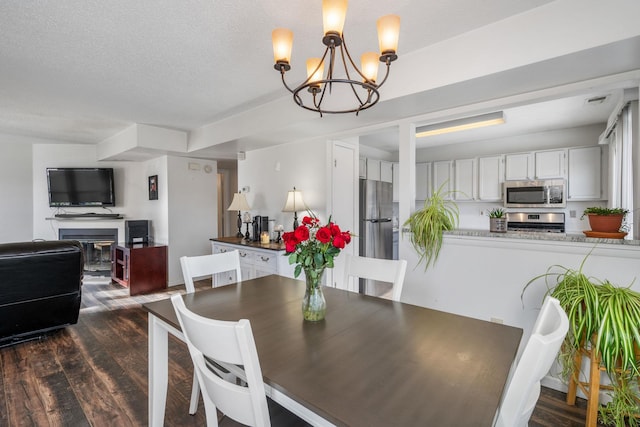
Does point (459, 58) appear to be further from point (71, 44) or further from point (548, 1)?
point (71, 44)

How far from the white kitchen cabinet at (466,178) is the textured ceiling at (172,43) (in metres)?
3.30

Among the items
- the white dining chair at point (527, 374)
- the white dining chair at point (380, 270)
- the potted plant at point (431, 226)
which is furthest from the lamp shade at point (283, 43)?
the potted plant at point (431, 226)

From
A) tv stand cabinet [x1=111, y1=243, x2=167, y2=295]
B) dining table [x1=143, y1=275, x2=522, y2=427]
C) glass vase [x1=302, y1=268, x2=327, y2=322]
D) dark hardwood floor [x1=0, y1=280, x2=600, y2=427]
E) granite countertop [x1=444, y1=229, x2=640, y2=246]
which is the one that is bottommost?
dark hardwood floor [x1=0, y1=280, x2=600, y2=427]

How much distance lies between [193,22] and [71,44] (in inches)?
38.3

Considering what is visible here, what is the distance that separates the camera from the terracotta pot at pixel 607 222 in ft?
6.10

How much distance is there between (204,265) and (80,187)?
4.91 metres

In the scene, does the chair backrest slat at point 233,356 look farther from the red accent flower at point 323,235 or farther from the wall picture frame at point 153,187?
the wall picture frame at point 153,187

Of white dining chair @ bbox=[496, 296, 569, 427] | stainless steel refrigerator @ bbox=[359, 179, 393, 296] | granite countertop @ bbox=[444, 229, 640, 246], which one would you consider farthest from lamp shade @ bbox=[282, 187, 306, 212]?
white dining chair @ bbox=[496, 296, 569, 427]

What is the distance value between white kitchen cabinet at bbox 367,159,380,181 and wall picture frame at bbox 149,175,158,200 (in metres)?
3.54

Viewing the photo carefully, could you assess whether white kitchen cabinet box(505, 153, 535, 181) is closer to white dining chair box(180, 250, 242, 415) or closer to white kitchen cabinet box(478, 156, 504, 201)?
white kitchen cabinet box(478, 156, 504, 201)

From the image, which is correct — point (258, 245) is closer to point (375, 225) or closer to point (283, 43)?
point (375, 225)

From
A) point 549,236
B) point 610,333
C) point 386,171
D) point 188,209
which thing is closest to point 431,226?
point 549,236

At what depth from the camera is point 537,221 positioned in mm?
4305

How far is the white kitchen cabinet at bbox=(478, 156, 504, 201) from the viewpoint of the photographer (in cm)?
457
